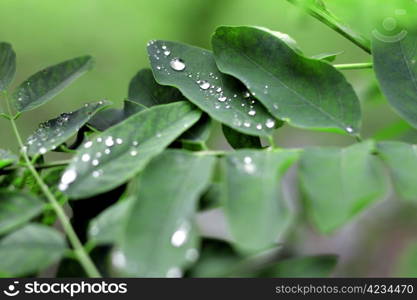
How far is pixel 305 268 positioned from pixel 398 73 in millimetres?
246

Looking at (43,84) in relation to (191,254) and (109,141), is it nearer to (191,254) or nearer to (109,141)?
(109,141)

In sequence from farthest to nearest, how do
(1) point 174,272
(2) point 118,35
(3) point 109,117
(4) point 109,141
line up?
(2) point 118,35
(3) point 109,117
(4) point 109,141
(1) point 174,272

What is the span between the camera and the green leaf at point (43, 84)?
1.88 feet

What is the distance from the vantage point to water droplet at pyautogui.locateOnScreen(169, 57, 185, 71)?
53 centimetres

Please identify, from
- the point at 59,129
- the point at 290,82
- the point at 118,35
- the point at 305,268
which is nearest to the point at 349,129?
the point at 290,82

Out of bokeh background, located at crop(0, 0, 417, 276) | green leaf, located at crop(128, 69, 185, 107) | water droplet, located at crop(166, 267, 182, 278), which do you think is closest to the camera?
water droplet, located at crop(166, 267, 182, 278)

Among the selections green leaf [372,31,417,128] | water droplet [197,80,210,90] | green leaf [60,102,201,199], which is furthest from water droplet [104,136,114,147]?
green leaf [372,31,417,128]

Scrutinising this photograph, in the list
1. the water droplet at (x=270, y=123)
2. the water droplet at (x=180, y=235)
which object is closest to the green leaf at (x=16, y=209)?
the water droplet at (x=180, y=235)

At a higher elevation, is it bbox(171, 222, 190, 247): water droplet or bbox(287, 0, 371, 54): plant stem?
bbox(287, 0, 371, 54): plant stem

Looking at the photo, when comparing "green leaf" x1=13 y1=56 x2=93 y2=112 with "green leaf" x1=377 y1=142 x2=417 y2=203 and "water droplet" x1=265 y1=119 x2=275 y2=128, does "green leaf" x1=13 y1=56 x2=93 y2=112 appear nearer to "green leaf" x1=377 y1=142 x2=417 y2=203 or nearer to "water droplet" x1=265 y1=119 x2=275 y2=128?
"water droplet" x1=265 y1=119 x2=275 y2=128

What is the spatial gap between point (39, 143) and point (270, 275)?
0.25 meters

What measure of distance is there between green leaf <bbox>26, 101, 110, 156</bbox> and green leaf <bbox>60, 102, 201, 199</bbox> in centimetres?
6

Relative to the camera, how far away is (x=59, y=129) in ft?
1.66

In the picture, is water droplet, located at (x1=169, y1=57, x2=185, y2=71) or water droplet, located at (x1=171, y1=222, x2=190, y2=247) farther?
water droplet, located at (x1=169, y1=57, x2=185, y2=71)
